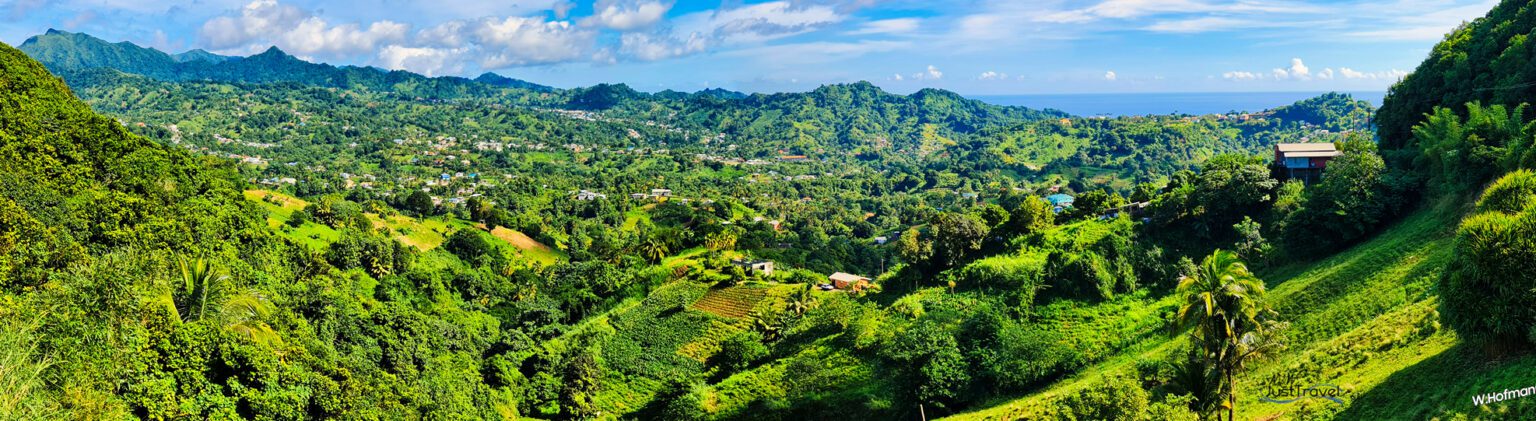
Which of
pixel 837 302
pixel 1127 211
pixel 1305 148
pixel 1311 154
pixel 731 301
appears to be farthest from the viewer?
pixel 731 301

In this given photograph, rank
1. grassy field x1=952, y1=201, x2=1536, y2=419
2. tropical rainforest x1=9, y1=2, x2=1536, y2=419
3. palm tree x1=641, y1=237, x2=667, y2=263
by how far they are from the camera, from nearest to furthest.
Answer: grassy field x1=952, y1=201, x2=1536, y2=419 < tropical rainforest x1=9, y1=2, x2=1536, y2=419 < palm tree x1=641, y1=237, x2=667, y2=263

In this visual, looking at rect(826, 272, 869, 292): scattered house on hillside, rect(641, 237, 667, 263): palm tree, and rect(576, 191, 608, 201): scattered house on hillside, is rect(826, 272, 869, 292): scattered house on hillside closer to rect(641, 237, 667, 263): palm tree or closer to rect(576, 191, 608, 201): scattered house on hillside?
rect(641, 237, 667, 263): palm tree

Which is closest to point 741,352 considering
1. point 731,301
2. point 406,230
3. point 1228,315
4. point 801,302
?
point 801,302

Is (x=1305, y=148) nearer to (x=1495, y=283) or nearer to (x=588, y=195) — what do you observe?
(x=1495, y=283)

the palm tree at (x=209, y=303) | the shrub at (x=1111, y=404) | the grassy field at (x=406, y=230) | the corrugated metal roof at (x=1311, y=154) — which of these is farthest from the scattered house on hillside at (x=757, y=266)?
the shrub at (x=1111, y=404)

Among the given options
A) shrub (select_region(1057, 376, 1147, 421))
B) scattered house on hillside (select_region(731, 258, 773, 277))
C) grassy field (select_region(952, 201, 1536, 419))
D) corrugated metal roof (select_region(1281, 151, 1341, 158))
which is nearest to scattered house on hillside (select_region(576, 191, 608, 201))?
scattered house on hillside (select_region(731, 258, 773, 277))

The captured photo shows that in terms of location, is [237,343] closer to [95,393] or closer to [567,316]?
[95,393]

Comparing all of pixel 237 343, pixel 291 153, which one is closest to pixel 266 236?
pixel 237 343
